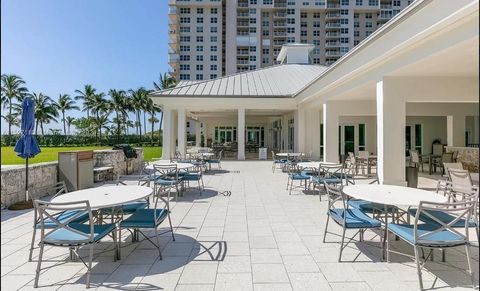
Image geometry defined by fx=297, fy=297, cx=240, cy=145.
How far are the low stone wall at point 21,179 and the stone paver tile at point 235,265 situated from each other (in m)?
5.14

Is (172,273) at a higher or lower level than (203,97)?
lower

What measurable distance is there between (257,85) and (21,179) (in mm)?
15160

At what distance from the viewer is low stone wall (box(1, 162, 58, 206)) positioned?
6.91 meters

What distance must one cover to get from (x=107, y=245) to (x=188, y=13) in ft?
217

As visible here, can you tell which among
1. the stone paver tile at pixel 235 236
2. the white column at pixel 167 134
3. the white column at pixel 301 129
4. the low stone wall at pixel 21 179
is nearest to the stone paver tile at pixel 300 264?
the stone paver tile at pixel 235 236


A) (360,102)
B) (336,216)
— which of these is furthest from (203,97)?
(336,216)

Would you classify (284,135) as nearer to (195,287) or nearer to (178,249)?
(178,249)

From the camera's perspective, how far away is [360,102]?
14242 mm

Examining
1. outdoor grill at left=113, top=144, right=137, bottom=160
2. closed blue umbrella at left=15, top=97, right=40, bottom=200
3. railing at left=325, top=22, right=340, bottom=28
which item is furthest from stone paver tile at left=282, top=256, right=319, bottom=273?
Answer: railing at left=325, top=22, right=340, bottom=28

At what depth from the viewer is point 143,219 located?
14.0 feet

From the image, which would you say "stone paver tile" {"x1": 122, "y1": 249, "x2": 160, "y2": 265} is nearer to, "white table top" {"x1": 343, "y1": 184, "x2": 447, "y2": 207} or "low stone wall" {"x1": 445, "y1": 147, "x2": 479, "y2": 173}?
"white table top" {"x1": 343, "y1": 184, "x2": 447, "y2": 207}

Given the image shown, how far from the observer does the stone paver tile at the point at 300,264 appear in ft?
12.2

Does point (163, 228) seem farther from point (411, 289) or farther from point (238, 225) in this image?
point (411, 289)

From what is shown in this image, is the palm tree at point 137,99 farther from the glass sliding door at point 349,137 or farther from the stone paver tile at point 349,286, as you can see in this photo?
the stone paver tile at point 349,286
